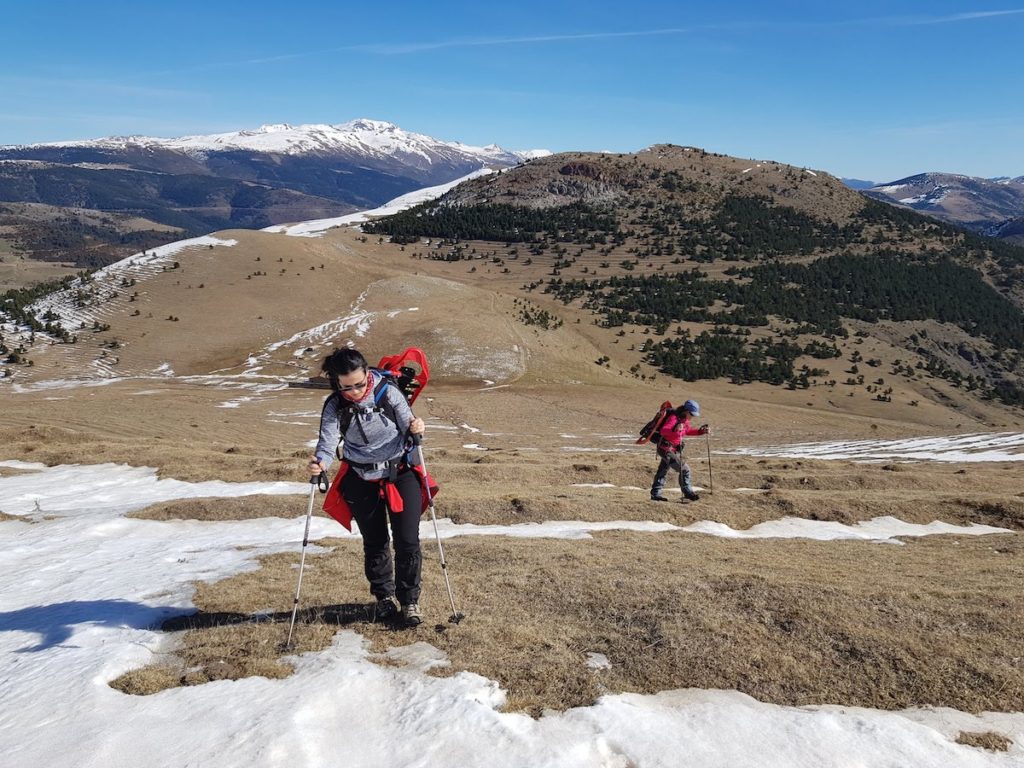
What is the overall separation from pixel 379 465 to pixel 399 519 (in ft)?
2.19

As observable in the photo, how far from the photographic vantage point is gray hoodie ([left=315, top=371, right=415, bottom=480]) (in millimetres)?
7477

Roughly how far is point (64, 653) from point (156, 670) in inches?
51.9

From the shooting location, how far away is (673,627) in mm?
7637

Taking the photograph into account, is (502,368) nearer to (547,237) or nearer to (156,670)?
(156,670)

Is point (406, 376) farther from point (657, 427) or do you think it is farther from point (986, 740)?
point (657, 427)

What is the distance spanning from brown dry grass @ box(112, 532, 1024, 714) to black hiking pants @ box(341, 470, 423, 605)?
2.02 ft

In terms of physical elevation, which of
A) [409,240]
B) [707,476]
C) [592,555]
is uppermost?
[409,240]

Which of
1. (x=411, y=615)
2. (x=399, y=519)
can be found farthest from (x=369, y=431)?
(x=411, y=615)

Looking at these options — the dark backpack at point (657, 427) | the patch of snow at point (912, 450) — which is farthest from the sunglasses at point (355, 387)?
the patch of snow at point (912, 450)

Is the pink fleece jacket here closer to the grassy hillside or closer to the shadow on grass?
the shadow on grass

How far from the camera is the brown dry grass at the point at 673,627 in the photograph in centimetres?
663

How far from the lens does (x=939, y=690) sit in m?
6.63

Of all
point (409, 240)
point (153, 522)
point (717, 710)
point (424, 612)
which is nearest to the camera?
point (717, 710)

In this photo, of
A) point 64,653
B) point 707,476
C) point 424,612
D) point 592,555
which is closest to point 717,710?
point 424,612
